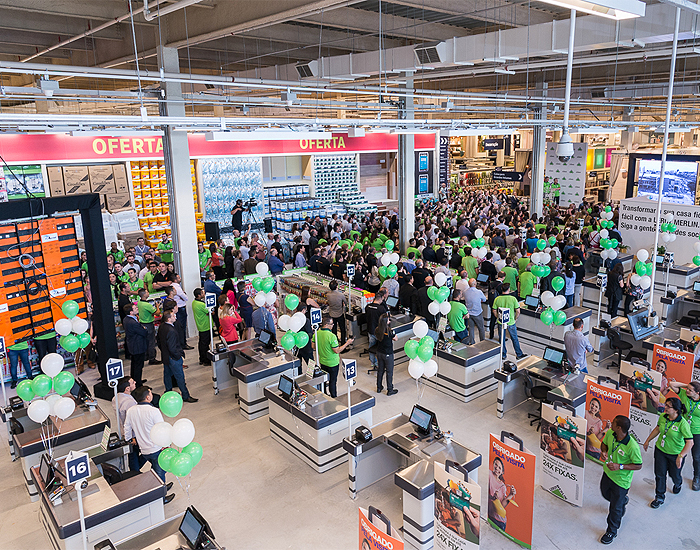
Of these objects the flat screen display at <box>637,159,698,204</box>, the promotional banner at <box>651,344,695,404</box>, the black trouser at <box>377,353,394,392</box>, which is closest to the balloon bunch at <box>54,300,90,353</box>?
the black trouser at <box>377,353,394,392</box>

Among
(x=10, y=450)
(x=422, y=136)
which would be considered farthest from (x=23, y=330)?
(x=422, y=136)

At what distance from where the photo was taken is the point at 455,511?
4660mm

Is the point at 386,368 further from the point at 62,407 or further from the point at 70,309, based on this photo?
the point at 70,309

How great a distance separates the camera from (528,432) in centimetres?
724

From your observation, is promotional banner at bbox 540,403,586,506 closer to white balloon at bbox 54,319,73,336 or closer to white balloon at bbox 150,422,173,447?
white balloon at bbox 150,422,173,447

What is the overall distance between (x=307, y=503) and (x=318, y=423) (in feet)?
2.82

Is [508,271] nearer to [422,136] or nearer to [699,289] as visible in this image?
[699,289]

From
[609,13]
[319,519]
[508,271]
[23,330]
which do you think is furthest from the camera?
[508,271]

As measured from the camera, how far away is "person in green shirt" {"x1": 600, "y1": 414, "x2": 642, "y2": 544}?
16.1 ft

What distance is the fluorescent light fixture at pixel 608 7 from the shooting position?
8.49 ft

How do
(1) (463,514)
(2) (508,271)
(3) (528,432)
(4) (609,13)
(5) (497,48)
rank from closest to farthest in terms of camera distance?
(4) (609,13) → (1) (463,514) → (3) (528,432) → (5) (497,48) → (2) (508,271)

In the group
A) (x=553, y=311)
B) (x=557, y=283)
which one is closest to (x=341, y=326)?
(x=553, y=311)

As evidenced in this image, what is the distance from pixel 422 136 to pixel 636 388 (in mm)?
19140

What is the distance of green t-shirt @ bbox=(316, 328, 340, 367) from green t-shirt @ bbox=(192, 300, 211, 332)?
2232 millimetres
